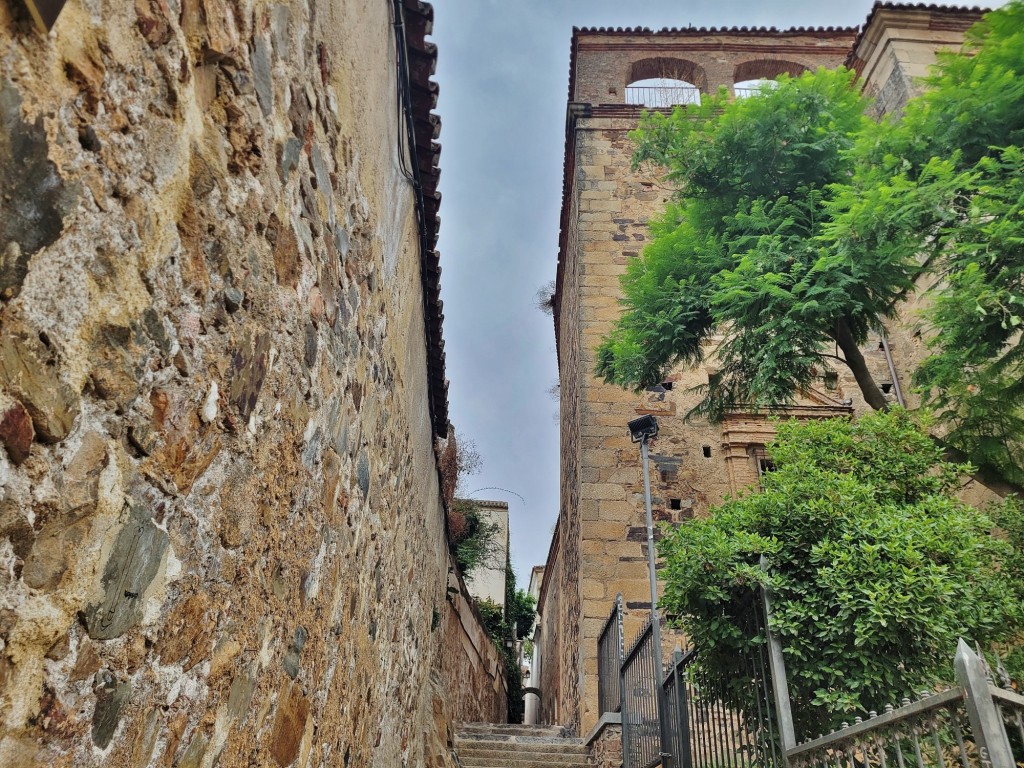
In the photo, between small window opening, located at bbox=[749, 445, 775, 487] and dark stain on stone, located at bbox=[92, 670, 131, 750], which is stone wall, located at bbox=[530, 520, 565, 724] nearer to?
small window opening, located at bbox=[749, 445, 775, 487]

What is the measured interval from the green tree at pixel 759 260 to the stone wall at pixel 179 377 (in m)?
4.97

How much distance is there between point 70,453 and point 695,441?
9278 millimetres

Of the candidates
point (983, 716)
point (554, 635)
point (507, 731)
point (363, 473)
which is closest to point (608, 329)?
point (507, 731)

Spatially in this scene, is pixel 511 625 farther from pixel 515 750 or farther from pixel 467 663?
pixel 515 750

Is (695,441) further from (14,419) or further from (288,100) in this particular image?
(14,419)

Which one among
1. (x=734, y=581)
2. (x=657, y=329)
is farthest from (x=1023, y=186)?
(x=734, y=581)

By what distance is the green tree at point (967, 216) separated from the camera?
18.0 ft

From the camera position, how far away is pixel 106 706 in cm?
108

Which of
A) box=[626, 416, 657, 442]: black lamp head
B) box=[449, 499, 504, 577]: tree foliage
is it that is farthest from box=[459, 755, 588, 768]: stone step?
box=[449, 499, 504, 577]: tree foliage

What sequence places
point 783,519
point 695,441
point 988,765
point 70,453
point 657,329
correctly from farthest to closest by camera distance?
point 695,441 → point 657,329 → point 783,519 → point 988,765 → point 70,453

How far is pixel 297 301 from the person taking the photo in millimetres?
1938

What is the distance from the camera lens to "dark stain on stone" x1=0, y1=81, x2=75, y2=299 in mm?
833

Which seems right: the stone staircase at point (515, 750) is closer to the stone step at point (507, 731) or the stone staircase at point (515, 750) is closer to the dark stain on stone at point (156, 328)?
the stone step at point (507, 731)

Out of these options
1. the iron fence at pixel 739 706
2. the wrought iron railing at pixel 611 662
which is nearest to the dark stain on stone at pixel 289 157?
the iron fence at pixel 739 706
